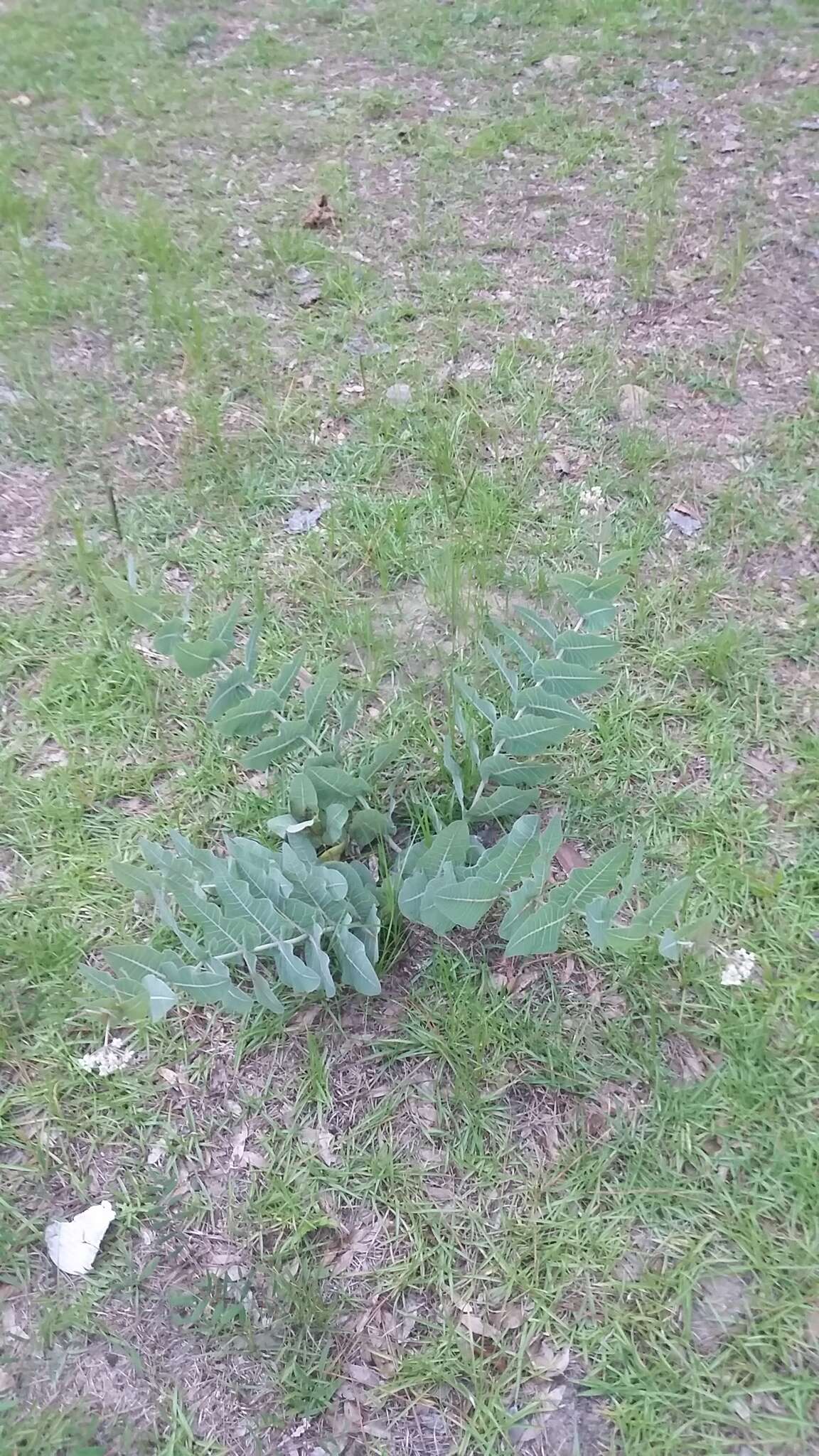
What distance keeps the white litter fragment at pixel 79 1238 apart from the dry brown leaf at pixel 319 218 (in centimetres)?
358

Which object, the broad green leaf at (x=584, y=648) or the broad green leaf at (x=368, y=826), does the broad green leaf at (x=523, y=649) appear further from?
the broad green leaf at (x=368, y=826)

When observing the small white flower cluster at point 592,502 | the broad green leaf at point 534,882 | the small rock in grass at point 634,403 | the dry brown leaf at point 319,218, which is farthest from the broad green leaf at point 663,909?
the dry brown leaf at point 319,218

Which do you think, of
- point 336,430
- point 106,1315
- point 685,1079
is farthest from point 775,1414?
point 336,430

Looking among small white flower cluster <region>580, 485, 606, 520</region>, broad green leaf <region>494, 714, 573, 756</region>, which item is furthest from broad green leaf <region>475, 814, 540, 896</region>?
small white flower cluster <region>580, 485, 606, 520</region>

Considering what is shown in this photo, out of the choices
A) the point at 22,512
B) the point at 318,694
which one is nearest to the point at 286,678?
the point at 318,694

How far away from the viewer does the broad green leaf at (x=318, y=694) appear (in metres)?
1.80

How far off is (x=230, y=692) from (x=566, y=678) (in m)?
0.63

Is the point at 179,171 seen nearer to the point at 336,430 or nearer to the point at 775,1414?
the point at 336,430

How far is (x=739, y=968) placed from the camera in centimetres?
184

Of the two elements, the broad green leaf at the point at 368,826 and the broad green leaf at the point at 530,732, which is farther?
the broad green leaf at the point at 368,826

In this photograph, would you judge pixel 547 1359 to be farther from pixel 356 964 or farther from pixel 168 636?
pixel 168 636

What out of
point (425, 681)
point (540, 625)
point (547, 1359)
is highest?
point (540, 625)

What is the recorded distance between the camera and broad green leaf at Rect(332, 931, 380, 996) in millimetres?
1646

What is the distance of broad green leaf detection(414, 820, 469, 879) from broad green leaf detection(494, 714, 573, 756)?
0.69ft
